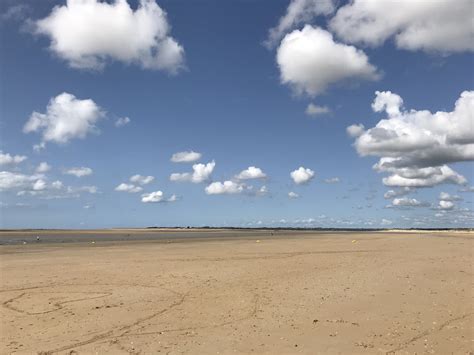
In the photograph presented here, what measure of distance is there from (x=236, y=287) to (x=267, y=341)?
20.2 ft

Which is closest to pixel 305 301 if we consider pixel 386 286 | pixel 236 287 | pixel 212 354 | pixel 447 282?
pixel 236 287

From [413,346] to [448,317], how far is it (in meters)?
2.97

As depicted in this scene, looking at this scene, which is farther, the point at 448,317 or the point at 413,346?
the point at 448,317

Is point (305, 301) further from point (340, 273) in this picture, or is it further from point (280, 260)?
point (280, 260)

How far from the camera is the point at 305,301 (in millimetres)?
13352

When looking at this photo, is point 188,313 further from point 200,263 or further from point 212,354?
point 200,263

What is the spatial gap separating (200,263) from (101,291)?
8.80 m

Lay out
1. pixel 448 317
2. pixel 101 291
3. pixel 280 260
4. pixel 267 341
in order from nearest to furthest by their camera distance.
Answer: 1. pixel 267 341
2. pixel 448 317
3. pixel 101 291
4. pixel 280 260

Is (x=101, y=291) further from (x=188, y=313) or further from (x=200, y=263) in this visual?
Result: (x=200, y=263)

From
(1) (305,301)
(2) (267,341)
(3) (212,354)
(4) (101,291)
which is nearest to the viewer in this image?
(3) (212,354)

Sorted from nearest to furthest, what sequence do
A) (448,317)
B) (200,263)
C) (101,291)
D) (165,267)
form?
(448,317) → (101,291) → (165,267) → (200,263)

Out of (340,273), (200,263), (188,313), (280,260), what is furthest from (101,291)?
(280,260)

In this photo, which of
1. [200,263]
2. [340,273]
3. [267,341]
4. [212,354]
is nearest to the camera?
[212,354]

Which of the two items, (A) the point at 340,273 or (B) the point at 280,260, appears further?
(B) the point at 280,260
